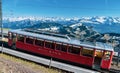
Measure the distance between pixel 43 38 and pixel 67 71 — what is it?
23.5 ft

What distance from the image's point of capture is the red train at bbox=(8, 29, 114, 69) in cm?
2367

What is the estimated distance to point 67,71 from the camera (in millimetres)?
21625

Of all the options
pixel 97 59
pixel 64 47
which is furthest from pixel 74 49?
pixel 97 59

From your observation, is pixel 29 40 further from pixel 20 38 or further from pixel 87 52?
pixel 87 52

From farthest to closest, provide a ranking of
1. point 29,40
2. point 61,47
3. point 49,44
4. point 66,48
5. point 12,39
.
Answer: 1. point 12,39
2. point 29,40
3. point 49,44
4. point 61,47
5. point 66,48

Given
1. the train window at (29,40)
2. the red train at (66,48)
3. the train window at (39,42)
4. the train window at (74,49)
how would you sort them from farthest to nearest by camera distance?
1. the train window at (29,40)
2. the train window at (39,42)
3. the train window at (74,49)
4. the red train at (66,48)

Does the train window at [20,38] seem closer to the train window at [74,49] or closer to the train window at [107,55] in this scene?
the train window at [74,49]

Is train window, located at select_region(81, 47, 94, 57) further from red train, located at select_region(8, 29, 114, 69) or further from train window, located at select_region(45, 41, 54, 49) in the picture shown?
train window, located at select_region(45, 41, 54, 49)

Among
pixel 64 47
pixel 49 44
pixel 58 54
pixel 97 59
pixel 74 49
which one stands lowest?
pixel 97 59

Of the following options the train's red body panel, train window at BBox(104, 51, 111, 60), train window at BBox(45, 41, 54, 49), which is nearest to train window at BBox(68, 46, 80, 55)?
the train's red body panel

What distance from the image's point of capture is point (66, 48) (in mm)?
25469

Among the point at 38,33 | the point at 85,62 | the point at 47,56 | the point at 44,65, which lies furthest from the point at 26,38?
the point at 85,62

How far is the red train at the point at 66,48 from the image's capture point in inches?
932

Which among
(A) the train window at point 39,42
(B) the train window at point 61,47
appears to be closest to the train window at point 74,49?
(B) the train window at point 61,47
